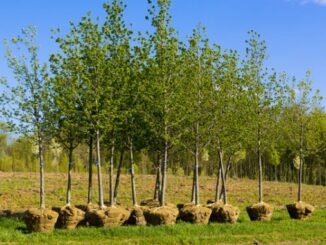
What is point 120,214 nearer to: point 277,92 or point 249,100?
point 249,100

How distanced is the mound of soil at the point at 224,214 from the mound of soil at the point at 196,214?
697mm

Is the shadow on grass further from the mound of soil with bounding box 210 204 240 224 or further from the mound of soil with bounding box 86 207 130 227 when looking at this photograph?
the mound of soil with bounding box 210 204 240 224

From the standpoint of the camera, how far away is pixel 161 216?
17953mm

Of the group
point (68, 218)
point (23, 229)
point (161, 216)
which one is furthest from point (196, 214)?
point (23, 229)

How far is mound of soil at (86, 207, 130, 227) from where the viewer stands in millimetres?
17303

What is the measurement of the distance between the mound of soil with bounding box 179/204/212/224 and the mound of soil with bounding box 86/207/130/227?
2574mm

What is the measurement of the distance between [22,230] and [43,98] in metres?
5.01

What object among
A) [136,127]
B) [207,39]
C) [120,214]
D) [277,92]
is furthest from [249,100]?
[120,214]

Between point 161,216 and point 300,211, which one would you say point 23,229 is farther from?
point 300,211

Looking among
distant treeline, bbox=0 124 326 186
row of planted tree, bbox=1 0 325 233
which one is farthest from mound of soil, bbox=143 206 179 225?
distant treeline, bbox=0 124 326 186

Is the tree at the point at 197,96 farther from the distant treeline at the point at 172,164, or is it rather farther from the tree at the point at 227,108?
the distant treeline at the point at 172,164

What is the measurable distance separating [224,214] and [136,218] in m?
3.69

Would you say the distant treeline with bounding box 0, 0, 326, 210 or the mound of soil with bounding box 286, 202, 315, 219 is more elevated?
the distant treeline with bounding box 0, 0, 326, 210

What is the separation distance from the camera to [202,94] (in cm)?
2181
